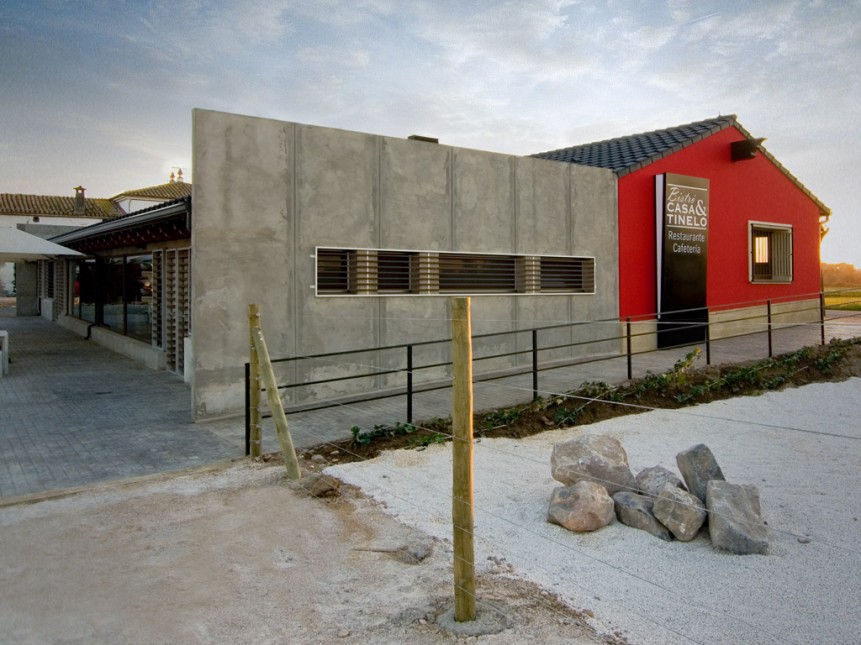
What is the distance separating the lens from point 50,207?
40938mm

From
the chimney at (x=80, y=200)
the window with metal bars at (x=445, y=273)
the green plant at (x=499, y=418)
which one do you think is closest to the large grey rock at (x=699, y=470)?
the green plant at (x=499, y=418)

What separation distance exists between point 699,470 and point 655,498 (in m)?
0.44

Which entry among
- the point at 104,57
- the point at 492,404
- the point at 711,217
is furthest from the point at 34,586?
the point at 711,217

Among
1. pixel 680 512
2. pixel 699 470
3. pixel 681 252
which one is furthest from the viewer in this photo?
pixel 681 252

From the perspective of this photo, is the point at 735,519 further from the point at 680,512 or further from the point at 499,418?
the point at 499,418

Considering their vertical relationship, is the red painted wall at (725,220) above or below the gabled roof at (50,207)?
below

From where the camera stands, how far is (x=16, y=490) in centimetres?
525

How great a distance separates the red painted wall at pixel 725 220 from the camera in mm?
13169

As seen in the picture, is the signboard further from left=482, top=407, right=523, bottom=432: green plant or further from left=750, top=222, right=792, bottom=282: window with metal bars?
left=482, top=407, right=523, bottom=432: green plant

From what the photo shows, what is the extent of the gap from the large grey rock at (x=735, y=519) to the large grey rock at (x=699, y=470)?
0.95 ft

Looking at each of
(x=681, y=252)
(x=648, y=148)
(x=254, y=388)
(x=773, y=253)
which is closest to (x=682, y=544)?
(x=254, y=388)

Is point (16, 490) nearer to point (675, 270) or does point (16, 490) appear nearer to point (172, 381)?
point (172, 381)

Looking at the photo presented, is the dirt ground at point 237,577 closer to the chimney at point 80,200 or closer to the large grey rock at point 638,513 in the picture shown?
the large grey rock at point 638,513

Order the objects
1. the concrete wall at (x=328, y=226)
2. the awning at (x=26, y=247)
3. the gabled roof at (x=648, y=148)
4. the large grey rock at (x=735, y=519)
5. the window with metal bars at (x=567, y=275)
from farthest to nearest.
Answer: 1. the awning at (x=26, y=247)
2. the gabled roof at (x=648, y=148)
3. the window with metal bars at (x=567, y=275)
4. the concrete wall at (x=328, y=226)
5. the large grey rock at (x=735, y=519)
